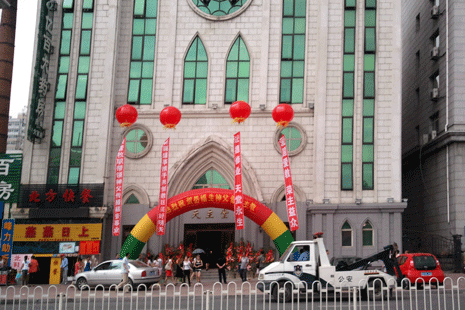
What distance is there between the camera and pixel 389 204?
91.6 ft

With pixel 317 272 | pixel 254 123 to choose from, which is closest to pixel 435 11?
pixel 254 123

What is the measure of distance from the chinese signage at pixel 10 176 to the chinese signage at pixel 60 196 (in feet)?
4.84

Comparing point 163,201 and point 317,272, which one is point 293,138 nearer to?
point 163,201

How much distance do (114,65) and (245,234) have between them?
11220 millimetres

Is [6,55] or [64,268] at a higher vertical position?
[6,55]

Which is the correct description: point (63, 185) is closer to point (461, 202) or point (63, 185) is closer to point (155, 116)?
point (155, 116)

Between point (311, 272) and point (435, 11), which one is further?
point (435, 11)

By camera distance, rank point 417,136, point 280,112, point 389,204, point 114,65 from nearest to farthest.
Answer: point 280,112, point 389,204, point 114,65, point 417,136

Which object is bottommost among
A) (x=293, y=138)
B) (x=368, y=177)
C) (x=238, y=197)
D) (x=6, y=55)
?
(x=238, y=197)

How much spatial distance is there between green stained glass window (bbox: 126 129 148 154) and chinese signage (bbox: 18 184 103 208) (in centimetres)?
257

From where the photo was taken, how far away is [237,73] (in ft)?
98.9

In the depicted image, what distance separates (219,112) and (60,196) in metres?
9.24

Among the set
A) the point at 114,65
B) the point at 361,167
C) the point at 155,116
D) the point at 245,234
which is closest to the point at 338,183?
the point at 361,167

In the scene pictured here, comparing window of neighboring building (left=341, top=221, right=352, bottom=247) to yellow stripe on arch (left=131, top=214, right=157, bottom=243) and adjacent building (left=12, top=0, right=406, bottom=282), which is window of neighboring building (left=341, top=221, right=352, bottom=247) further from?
yellow stripe on arch (left=131, top=214, right=157, bottom=243)
